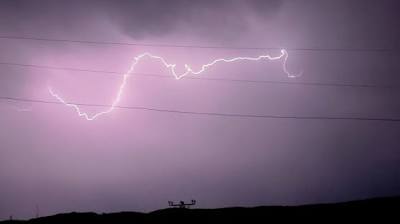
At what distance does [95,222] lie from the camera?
1173cm

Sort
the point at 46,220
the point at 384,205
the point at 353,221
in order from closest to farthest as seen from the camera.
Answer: the point at 353,221
the point at 384,205
the point at 46,220

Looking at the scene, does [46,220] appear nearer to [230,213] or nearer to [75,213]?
[75,213]

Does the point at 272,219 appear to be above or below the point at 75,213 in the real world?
below

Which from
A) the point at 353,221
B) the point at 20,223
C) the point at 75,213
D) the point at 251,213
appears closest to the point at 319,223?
the point at 353,221

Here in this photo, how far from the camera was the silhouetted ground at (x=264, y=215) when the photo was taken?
10.8m

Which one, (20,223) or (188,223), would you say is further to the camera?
(20,223)

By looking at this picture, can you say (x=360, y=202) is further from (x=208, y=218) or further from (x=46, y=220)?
(x=46, y=220)

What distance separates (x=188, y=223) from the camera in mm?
11281

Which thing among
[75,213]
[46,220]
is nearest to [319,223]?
[75,213]

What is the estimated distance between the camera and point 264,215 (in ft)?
37.4

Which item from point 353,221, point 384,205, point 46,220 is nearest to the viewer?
point 353,221

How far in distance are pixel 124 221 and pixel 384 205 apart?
7.81m

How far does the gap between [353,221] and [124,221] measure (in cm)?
666

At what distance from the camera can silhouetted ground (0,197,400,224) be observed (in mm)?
10766
